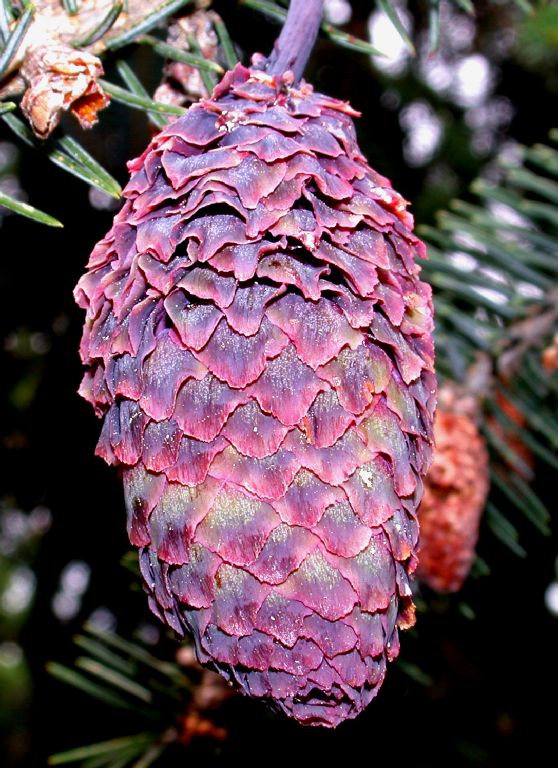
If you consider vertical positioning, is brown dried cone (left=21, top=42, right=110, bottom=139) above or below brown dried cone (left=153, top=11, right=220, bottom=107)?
below

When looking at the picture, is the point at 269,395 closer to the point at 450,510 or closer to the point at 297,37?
the point at 297,37

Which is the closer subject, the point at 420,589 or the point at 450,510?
the point at 450,510

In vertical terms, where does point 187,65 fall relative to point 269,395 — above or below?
above

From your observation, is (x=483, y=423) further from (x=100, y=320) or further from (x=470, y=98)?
(x=470, y=98)

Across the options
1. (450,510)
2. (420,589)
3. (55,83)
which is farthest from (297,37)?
(420,589)

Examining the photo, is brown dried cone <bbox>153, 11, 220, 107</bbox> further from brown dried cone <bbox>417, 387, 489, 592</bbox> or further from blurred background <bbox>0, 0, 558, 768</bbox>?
brown dried cone <bbox>417, 387, 489, 592</bbox>

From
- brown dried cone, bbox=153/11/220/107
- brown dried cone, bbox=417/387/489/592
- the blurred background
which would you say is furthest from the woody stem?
brown dried cone, bbox=417/387/489/592
